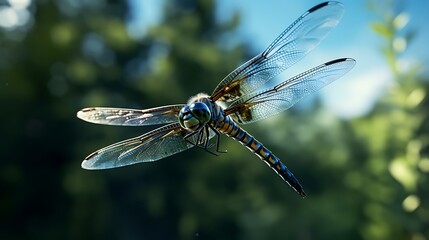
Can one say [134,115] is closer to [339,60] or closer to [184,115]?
[184,115]

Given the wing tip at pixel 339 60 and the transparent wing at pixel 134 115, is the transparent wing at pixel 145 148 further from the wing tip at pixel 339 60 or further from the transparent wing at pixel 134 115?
the wing tip at pixel 339 60

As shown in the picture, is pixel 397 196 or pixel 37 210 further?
pixel 37 210

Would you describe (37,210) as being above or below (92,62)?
below

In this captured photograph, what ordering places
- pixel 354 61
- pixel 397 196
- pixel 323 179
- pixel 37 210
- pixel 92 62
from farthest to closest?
pixel 92 62 < pixel 37 210 < pixel 323 179 < pixel 397 196 < pixel 354 61

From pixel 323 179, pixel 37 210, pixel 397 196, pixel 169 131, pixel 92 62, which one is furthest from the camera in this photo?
pixel 92 62

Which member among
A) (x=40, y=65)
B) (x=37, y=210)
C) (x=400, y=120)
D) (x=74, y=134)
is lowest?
(x=400, y=120)

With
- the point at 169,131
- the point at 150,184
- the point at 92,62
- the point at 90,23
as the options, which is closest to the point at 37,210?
the point at 150,184

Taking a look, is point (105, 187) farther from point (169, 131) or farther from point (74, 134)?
point (169, 131)
